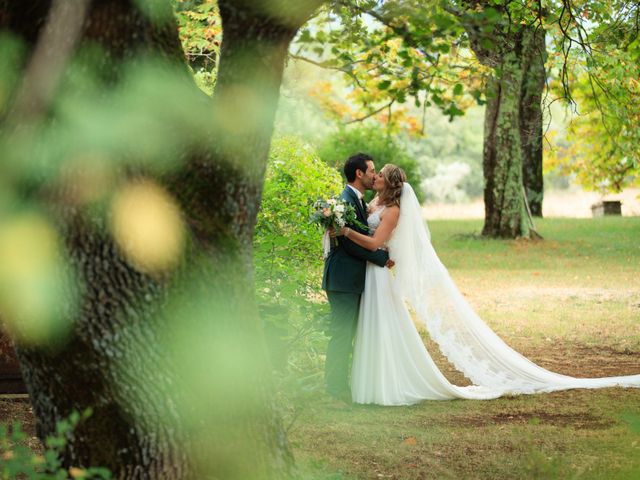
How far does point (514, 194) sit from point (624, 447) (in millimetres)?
17605

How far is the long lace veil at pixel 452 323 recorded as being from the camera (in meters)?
9.16

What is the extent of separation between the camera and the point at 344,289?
8.87 m

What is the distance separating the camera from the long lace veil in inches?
361

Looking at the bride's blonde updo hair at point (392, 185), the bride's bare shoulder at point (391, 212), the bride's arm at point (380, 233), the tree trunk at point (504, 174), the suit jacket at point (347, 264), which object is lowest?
the suit jacket at point (347, 264)

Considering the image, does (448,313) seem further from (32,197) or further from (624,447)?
(32,197)

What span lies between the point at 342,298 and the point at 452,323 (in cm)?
131

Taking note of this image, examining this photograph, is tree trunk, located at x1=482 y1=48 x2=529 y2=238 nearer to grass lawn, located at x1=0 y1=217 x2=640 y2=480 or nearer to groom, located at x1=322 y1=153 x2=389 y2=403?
grass lawn, located at x1=0 y1=217 x2=640 y2=480

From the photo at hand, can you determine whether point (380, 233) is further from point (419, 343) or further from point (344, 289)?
point (419, 343)

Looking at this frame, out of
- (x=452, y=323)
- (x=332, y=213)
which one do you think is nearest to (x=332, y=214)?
(x=332, y=213)

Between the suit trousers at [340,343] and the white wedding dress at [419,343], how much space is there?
89mm

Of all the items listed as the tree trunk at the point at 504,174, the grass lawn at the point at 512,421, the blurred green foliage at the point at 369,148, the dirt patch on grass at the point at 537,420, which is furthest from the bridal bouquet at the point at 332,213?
the blurred green foliage at the point at 369,148

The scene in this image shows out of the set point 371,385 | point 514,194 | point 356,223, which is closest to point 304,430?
point 371,385

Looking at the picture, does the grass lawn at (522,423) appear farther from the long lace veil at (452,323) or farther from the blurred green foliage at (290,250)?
the blurred green foliage at (290,250)

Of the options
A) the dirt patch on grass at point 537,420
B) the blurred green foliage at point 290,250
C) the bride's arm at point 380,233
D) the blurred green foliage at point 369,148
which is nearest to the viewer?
the dirt patch on grass at point 537,420
